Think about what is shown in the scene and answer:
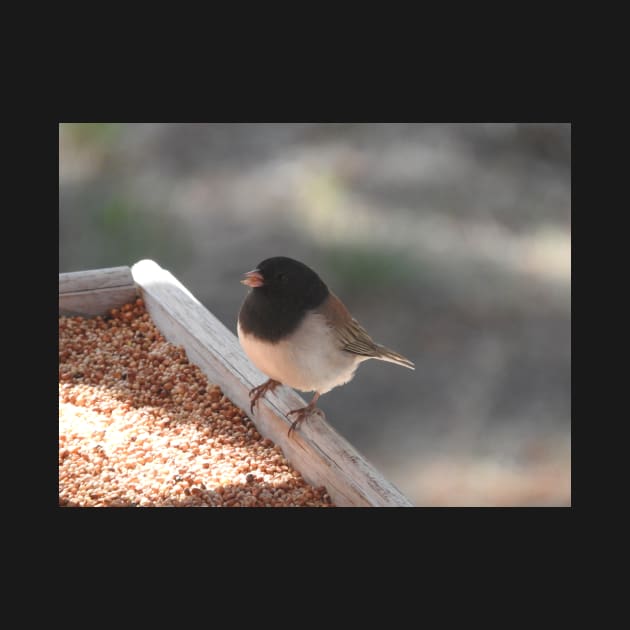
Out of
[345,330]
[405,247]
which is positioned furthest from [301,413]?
[405,247]

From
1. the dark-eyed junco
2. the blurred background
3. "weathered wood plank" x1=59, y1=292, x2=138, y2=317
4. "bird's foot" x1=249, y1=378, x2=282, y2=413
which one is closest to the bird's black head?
the dark-eyed junco

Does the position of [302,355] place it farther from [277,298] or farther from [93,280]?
[93,280]

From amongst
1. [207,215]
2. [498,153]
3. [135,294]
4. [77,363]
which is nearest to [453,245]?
[498,153]

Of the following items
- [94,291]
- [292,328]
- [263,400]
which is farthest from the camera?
[94,291]

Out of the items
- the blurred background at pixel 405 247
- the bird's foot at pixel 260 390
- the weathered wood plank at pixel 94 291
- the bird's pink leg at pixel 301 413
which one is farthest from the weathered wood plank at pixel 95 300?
the blurred background at pixel 405 247

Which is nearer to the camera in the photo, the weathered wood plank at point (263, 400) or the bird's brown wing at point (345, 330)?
the weathered wood plank at point (263, 400)

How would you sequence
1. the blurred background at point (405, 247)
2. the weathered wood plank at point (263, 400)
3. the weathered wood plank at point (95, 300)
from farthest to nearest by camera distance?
the blurred background at point (405, 247) → the weathered wood plank at point (95, 300) → the weathered wood plank at point (263, 400)

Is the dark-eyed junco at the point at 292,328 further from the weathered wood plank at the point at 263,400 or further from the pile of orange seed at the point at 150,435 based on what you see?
the pile of orange seed at the point at 150,435
